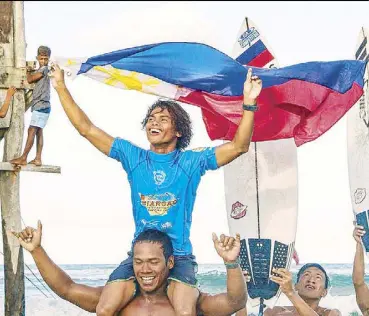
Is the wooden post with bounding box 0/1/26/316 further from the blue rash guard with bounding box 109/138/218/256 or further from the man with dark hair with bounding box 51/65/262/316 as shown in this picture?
the blue rash guard with bounding box 109/138/218/256

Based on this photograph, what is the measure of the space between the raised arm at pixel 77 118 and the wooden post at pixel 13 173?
2525 millimetres

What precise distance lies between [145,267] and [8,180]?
11.0 ft

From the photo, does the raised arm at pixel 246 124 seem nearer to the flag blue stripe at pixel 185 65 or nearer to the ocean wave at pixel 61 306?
the flag blue stripe at pixel 185 65

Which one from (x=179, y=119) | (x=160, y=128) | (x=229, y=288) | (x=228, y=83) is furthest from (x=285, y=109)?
(x=229, y=288)

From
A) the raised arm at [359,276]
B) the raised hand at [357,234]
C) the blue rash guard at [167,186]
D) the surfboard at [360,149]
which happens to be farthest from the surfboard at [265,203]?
the blue rash guard at [167,186]

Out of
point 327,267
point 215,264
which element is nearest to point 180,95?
point 215,264

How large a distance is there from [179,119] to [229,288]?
1.09m

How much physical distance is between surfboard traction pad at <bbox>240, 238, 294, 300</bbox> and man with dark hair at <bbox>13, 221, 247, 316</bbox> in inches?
151

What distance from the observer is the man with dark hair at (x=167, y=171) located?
475cm

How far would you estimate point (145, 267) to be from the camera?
4.64 meters

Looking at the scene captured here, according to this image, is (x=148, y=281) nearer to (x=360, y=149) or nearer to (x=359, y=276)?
(x=359, y=276)

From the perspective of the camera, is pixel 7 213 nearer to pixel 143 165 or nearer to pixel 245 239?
pixel 245 239

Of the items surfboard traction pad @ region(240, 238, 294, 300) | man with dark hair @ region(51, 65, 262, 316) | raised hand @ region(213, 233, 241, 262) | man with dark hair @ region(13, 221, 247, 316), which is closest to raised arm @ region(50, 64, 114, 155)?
man with dark hair @ region(51, 65, 262, 316)

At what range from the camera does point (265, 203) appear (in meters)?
9.04
